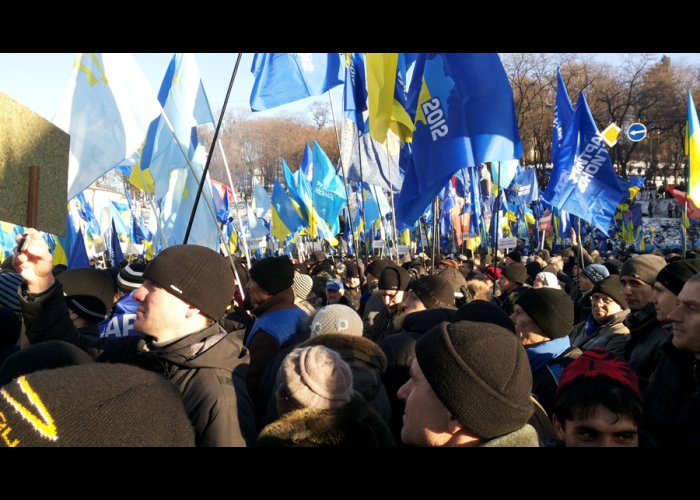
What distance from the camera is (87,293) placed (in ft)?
13.3

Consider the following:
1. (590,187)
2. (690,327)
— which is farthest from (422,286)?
(590,187)

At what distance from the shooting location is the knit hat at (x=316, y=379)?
7.34 feet

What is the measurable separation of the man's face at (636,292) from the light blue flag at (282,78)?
5.35m

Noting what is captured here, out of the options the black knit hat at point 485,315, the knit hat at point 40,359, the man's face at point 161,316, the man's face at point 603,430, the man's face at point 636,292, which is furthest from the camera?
the man's face at point 636,292

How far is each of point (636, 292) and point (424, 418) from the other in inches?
136

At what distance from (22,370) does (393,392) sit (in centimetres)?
211

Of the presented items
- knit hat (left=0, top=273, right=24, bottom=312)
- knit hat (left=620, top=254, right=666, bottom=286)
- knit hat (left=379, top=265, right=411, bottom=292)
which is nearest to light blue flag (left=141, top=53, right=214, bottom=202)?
knit hat (left=379, top=265, right=411, bottom=292)

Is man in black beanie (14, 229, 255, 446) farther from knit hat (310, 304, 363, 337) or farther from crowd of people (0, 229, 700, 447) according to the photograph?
knit hat (310, 304, 363, 337)

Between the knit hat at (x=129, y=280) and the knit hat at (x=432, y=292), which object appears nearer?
the knit hat at (x=129, y=280)

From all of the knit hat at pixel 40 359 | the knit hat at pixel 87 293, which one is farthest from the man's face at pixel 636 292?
the knit hat at pixel 40 359

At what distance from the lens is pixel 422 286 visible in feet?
17.0

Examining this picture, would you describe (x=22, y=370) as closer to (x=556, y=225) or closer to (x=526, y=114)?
(x=556, y=225)

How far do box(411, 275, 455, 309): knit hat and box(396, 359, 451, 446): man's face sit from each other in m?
3.08

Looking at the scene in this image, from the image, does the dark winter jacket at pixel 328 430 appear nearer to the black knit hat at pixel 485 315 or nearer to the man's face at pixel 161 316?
the man's face at pixel 161 316
